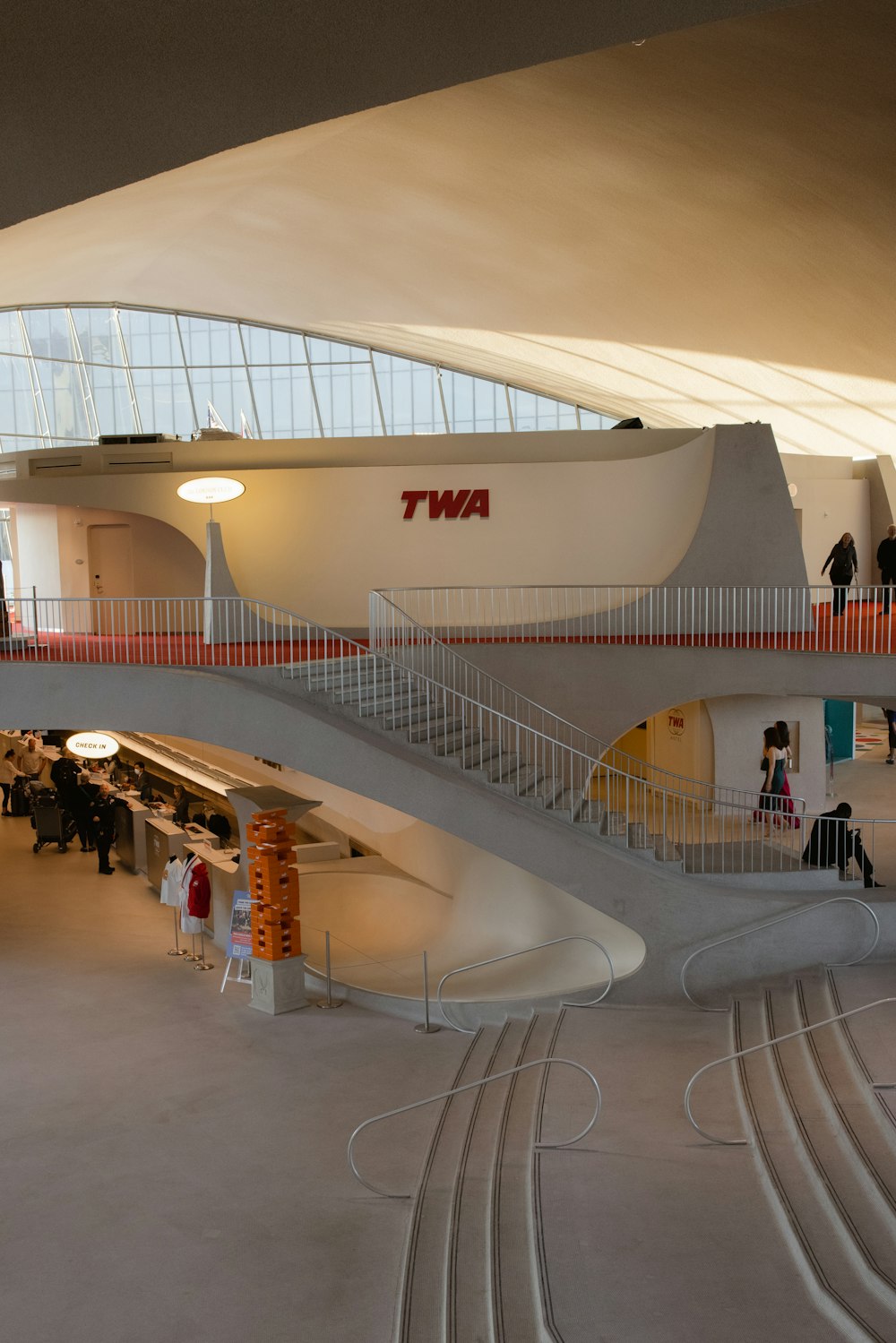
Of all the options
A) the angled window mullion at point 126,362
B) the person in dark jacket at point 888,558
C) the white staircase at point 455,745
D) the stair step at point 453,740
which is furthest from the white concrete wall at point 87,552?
the angled window mullion at point 126,362

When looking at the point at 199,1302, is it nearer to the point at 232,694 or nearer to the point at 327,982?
the point at 327,982

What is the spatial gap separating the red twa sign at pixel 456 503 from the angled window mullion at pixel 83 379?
57.3 ft

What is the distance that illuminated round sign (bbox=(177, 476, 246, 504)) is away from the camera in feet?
57.4

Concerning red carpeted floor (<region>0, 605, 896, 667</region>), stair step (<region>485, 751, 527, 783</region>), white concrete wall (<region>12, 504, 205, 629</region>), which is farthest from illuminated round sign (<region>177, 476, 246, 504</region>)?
stair step (<region>485, 751, 527, 783</region>)

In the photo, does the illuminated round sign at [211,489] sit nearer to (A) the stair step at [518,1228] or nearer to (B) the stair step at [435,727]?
(B) the stair step at [435,727]

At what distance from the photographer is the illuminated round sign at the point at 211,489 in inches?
689

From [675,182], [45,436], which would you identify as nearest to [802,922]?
[675,182]

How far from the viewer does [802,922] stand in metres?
13.4

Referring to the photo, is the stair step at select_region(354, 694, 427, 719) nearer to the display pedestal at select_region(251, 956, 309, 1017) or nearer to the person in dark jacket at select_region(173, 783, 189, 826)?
the display pedestal at select_region(251, 956, 309, 1017)

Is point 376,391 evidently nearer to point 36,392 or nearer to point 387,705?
point 36,392

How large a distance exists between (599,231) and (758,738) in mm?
9732

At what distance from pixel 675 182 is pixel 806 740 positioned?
10.2 meters

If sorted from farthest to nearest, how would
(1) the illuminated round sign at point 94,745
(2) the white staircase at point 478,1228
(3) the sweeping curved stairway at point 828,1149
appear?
1. (1) the illuminated round sign at point 94,745
2. (2) the white staircase at point 478,1228
3. (3) the sweeping curved stairway at point 828,1149

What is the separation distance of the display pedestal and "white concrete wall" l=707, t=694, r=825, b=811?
979 centimetres
